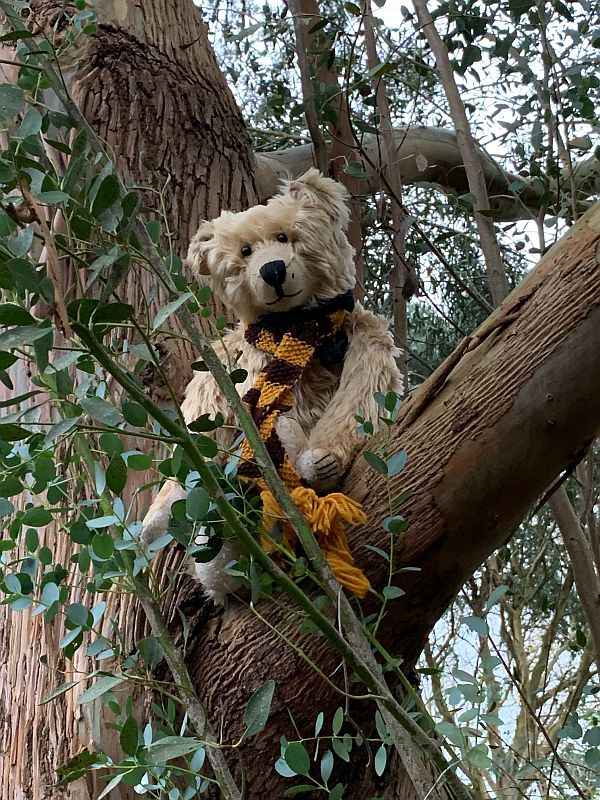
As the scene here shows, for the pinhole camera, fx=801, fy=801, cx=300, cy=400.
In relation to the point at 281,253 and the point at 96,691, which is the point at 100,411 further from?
the point at 281,253

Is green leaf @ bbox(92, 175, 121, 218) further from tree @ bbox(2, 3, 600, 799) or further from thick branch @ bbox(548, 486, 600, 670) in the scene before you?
thick branch @ bbox(548, 486, 600, 670)

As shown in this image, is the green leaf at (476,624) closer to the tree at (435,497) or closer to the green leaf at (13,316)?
the tree at (435,497)

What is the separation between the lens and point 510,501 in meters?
0.81

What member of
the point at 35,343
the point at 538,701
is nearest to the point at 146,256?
the point at 35,343

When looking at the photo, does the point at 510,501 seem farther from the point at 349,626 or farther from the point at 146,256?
the point at 146,256

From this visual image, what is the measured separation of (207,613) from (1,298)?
1.45 feet

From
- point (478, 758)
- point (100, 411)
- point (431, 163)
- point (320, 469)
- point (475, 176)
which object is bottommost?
point (478, 758)

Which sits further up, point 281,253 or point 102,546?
point 281,253

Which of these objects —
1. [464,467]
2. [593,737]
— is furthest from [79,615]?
[593,737]

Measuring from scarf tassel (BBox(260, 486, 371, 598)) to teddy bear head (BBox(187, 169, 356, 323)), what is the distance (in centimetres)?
25

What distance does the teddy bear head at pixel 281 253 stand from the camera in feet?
3.10

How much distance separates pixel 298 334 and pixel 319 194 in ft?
0.66

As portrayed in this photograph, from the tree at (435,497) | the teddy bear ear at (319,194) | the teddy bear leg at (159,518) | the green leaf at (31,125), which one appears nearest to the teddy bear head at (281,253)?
the teddy bear ear at (319,194)

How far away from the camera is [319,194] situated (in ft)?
3.35
